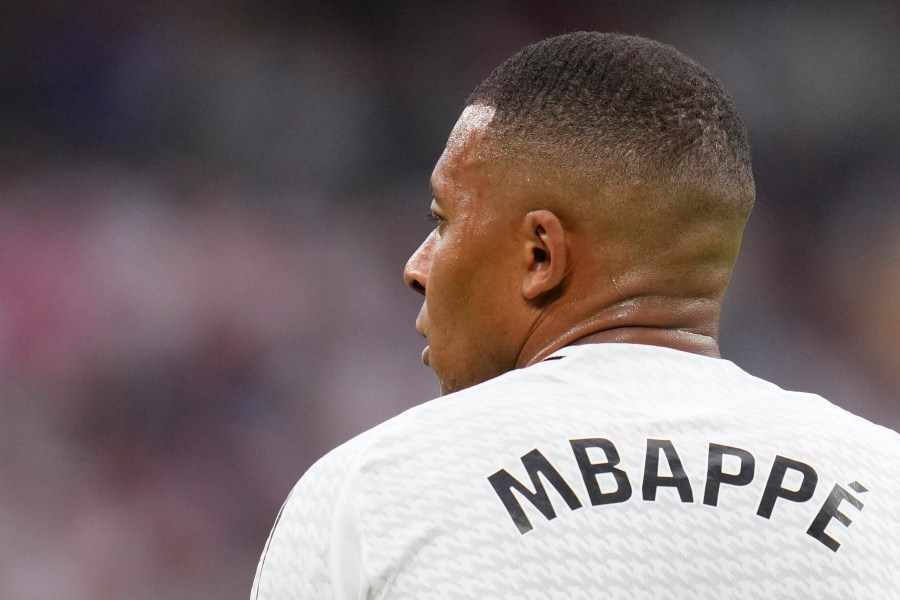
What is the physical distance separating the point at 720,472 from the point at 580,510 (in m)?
0.16

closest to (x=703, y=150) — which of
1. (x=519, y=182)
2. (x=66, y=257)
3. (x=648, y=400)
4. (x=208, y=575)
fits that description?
(x=519, y=182)

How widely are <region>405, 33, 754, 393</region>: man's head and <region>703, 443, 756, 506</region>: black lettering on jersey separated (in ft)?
0.77

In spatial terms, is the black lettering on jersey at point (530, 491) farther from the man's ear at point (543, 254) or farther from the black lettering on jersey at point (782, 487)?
the man's ear at point (543, 254)

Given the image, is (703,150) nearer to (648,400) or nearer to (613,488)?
(648,400)

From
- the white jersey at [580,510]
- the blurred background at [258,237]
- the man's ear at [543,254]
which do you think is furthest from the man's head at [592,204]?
the blurred background at [258,237]

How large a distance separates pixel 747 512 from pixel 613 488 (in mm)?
145

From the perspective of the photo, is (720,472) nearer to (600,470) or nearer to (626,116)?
(600,470)

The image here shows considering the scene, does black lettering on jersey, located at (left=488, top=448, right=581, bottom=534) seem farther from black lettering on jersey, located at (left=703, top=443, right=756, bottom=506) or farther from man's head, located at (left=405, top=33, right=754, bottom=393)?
man's head, located at (left=405, top=33, right=754, bottom=393)

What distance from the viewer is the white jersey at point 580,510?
112cm

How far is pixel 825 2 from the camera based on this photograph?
5.62 metres

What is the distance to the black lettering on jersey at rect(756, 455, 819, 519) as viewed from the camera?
117 centimetres

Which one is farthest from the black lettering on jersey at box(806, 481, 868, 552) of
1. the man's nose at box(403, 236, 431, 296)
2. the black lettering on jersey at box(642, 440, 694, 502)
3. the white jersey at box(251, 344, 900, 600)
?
the man's nose at box(403, 236, 431, 296)

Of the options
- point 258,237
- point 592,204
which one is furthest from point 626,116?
point 258,237

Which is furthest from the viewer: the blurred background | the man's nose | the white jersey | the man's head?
the blurred background
